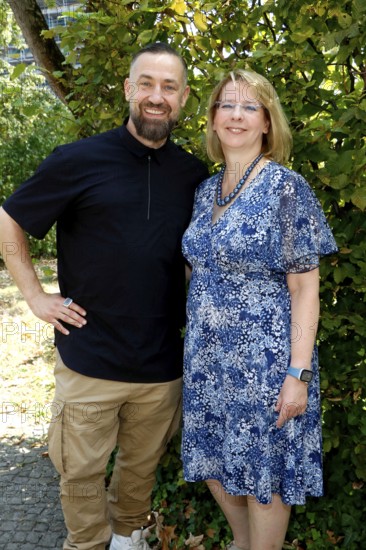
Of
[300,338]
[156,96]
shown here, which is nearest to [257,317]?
[300,338]

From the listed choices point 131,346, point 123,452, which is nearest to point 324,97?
point 131,346

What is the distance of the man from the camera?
277cm

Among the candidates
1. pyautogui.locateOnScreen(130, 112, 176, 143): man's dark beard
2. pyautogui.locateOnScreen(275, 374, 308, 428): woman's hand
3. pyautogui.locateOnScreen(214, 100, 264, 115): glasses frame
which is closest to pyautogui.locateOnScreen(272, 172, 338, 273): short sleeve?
pyautogui.locateOnScreen(214, 100, 264, 115): glasses frame

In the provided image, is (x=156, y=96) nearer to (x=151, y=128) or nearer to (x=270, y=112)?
(x=151, y=128)

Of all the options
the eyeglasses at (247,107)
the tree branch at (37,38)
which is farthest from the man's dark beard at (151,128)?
the tree branch at (37,38)

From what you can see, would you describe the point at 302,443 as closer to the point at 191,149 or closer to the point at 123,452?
the point at 123,452

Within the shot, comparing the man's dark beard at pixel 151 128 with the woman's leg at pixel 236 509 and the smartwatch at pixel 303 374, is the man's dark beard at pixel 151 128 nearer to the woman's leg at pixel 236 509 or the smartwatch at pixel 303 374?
the smartwatch at pixel 303 374

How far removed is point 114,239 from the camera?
276 cm

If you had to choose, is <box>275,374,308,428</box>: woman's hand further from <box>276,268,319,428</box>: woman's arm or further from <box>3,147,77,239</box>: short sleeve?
<box>3,147,77,239</box>: short sleeve

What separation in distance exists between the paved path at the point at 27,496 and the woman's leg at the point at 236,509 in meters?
1.26

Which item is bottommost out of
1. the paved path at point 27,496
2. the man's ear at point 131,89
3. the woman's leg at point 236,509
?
the paved path at point 27,496

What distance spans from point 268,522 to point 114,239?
140 centimetres

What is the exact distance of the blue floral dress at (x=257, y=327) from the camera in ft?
7.97

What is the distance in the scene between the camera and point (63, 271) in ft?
9.59
